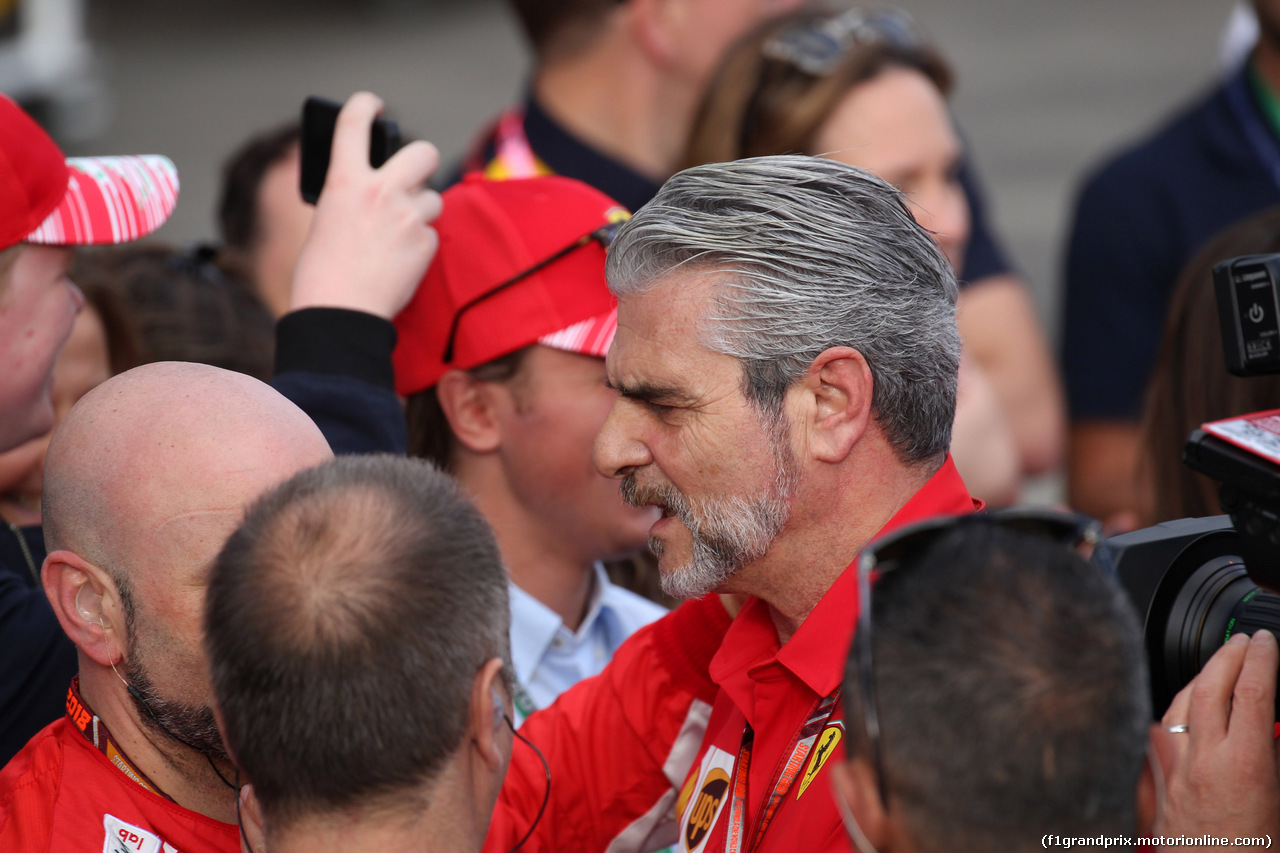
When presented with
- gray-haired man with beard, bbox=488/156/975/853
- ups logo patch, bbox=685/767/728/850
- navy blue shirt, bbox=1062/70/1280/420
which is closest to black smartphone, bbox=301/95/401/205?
gray-haired man with beard, bbox=488/156/975/853

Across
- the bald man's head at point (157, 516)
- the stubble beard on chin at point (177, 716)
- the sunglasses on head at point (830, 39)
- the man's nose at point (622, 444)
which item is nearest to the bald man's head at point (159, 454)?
the bald man's head at point (157, 516)

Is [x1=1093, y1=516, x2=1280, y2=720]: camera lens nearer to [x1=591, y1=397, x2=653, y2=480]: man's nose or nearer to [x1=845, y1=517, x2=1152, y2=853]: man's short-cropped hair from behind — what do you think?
[x1=845, y1=517, x2=1152, y2=853]: man's short-cropped hair from behind

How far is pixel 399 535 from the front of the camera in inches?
55.7

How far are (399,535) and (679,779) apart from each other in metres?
0.88

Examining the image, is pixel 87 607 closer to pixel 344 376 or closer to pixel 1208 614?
pixel 344 376

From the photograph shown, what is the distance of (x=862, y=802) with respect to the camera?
1.31 metres

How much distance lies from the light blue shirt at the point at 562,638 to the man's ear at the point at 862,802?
3.91 ft

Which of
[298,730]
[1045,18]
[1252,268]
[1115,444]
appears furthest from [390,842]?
[1045,18]

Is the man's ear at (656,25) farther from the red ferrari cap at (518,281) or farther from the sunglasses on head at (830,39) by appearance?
the red ferrari cap at (518,281)

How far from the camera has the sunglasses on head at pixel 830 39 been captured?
145 inches

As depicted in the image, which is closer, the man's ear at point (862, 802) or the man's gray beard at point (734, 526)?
the man's ear at point (862, 802)

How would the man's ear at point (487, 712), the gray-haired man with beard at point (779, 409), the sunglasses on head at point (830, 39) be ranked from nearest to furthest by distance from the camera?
the man's ear at point (487, 712), the gray-haired man with beard at point (779, 409), the sunglasses on head at point (830, 39)

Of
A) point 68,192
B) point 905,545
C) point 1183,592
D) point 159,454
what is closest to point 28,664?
point 159,454

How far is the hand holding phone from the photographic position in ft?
7.82
